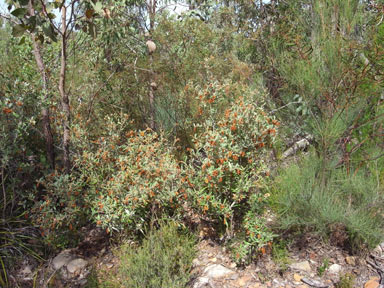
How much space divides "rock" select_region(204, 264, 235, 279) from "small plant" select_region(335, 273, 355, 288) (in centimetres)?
77

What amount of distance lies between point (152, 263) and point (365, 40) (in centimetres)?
257

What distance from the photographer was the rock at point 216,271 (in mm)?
2680

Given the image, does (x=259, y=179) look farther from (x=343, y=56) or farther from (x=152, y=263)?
(x=343, y=56)

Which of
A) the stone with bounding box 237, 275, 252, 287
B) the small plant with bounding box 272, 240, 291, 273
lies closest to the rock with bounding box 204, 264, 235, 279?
the stone with bounding box 237, 275, 252, 287

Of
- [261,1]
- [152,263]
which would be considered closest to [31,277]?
[152,263]

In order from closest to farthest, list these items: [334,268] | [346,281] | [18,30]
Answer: [18,30]
[346,281]
[334,268]

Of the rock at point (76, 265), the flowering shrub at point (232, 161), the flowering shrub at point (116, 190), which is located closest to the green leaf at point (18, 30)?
the flowering shrub at point (116, 190)

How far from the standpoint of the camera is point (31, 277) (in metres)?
3.00

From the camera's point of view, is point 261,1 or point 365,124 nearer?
point 365,124

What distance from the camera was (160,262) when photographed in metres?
2.59

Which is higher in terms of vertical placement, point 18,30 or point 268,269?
point 18,30

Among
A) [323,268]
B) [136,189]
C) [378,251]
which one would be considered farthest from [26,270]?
[378,251]

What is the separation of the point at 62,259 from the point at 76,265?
6.5 inches

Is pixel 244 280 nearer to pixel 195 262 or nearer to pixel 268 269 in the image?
pixel 268 269
